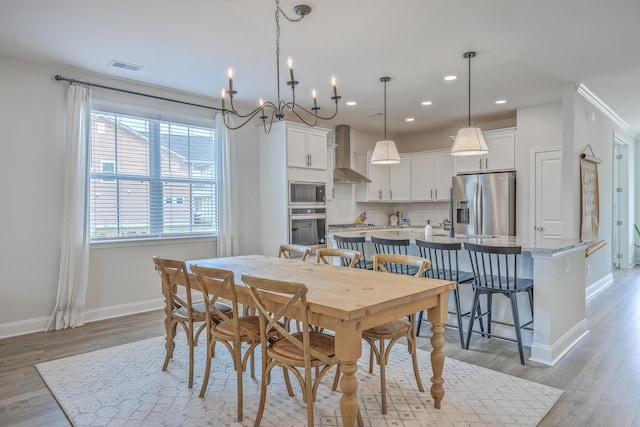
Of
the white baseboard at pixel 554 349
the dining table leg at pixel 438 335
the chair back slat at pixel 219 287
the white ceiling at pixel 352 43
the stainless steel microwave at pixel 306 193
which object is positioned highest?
the white ceiling at pixel 352 43

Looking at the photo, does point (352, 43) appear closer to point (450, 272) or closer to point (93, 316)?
point (450, 272)

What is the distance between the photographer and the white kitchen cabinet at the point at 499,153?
5.79m

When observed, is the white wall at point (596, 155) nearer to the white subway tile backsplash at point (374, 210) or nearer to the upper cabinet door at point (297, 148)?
the white subway tile backsplash at point (374, 210)

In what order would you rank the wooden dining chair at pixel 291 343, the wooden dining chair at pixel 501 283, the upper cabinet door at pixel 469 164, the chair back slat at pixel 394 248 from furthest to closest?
the upper cabinet door at pixel 469 164
the chair back slat at pixel 394 248
the wooden dining chair at pixel 501 283
the wooden dining chair at pixel 291 343

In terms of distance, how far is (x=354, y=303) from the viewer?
6.25 ft

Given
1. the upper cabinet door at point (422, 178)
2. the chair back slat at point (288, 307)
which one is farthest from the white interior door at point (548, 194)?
the chair back slat at point (288, 307)

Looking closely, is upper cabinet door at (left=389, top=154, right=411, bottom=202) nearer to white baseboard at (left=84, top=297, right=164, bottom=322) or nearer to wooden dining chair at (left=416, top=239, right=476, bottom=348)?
wooden dining chair at (left=416, top=239, right=476, bottom=348)

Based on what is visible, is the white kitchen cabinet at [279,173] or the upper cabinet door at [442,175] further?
the upper cabinet door at [442,175]

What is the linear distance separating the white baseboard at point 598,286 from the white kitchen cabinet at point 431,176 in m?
2.38

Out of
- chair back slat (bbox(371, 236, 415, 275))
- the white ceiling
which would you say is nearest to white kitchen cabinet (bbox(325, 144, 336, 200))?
the white ceiling

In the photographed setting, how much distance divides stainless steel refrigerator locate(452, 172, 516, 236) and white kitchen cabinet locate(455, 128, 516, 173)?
0.18 metres

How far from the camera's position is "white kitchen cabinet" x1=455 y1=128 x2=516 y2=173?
5.79m

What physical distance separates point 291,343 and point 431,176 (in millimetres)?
5398

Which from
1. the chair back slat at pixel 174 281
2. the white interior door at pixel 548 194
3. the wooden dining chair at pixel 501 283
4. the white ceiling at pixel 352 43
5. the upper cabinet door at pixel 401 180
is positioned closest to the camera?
the chair back slat at pixel 174 281
